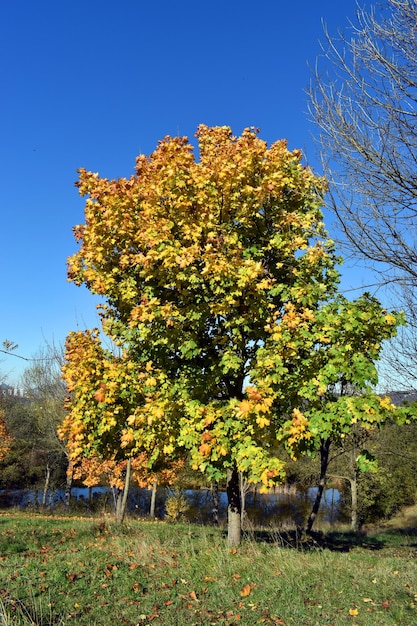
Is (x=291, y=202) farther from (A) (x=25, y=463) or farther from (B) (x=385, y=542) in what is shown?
(A) (x=25, y=463)

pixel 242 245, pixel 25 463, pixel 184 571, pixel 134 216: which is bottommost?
pixel 25 463

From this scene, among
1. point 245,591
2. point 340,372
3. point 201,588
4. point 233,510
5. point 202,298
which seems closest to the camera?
point 245,591

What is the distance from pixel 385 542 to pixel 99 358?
12.9 metres

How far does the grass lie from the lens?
15.9ft

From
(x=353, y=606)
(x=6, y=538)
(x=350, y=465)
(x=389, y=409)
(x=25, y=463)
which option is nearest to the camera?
(x=353, y=606)

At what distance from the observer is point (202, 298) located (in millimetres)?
7645

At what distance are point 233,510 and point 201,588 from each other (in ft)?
9.32

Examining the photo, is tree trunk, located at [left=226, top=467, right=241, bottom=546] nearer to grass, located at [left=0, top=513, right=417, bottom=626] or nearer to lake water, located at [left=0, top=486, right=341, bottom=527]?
grass, located at [left=0, top=513, right=417, bottom=626]

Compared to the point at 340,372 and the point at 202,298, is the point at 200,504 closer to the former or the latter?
the point at 202,298

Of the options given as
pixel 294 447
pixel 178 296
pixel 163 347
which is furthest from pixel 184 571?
pixel 178 296

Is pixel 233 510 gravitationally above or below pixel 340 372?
below

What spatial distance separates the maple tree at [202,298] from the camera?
6578 millimetres

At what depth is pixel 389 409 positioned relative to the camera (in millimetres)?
6035

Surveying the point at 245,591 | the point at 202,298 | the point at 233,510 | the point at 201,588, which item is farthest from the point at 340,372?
the point at 233,510
